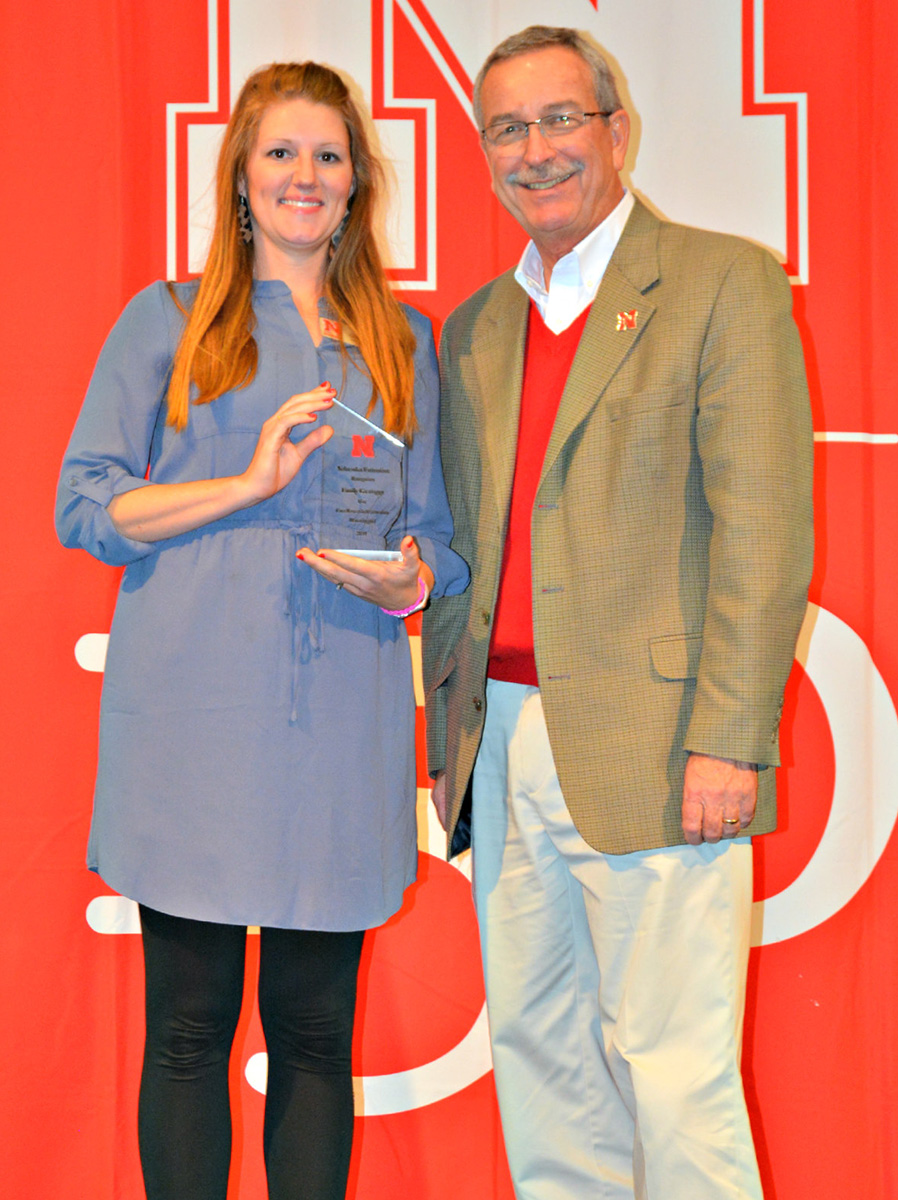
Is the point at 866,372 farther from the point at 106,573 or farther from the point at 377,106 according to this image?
the point at 106,573

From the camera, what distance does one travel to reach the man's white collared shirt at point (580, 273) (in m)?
1.69

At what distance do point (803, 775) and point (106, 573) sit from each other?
1468 millimetres

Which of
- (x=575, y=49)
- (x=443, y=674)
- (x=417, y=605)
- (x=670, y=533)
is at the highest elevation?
(x=575, y=49)

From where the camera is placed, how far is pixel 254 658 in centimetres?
149

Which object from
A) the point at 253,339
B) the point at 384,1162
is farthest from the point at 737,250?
the point at 384,1162

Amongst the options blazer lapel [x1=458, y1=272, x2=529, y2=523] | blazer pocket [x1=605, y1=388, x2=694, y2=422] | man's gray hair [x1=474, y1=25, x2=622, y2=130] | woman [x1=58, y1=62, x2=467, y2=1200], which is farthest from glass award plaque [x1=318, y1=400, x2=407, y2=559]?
man's gray hair [x1=474, y1=25, x2=622, y2=130]

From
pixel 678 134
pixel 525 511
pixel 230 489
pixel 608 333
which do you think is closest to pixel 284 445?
pixel 230 489

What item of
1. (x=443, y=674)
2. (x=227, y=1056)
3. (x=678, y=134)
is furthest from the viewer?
(x=678, y=134)

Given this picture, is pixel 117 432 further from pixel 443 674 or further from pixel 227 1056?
pixel 227 1056

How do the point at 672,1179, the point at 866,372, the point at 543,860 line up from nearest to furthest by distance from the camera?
the point at 672,1179 < the point at 543,860 < the point at 866,372

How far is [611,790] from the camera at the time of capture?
1519 mm

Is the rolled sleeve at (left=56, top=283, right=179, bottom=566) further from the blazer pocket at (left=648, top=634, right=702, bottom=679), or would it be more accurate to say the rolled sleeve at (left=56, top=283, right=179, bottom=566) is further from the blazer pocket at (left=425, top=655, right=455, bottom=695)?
the blazer pocket at (left=648, top=634, right=702, bottom=679)

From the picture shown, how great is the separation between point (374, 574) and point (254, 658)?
0.67ft

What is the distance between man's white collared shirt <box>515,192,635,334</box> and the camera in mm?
1688
